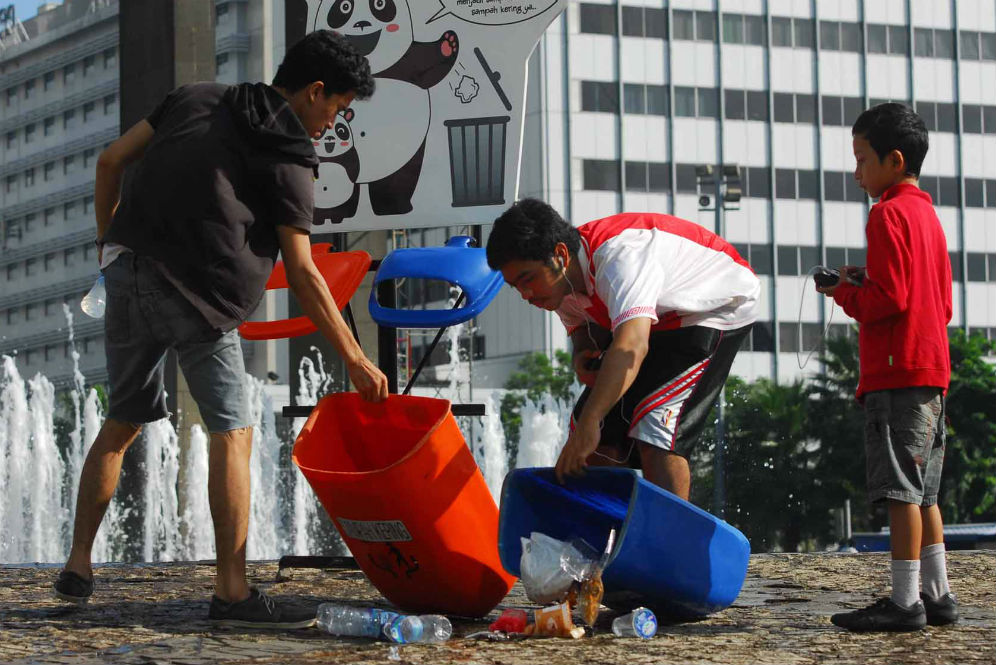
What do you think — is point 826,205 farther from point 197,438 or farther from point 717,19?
point 197,438

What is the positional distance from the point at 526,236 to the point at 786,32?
53.1 m

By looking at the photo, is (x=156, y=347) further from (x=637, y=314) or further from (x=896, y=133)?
(x=896, y=133)

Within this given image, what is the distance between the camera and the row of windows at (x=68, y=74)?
3103 inches

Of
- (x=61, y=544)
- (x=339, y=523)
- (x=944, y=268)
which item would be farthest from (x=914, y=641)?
(x=61, y=544)

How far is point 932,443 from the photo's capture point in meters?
4.02

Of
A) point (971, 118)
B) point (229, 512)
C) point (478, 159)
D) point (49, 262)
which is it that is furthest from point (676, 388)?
point (49, 262)

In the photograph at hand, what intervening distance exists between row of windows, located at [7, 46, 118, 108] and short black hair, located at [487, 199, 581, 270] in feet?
250

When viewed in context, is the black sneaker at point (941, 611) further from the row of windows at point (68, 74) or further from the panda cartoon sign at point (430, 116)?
the row of windows at point (68, 74)

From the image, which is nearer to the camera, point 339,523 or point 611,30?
point 339,523

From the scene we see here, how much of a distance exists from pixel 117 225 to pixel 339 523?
1095mm

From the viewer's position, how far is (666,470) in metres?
4.21

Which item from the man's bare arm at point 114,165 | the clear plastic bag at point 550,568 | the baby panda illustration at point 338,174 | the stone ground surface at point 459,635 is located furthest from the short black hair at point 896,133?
the baby panda illustration at point 338,174

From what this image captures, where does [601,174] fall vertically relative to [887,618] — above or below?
above

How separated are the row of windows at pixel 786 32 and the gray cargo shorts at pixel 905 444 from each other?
4965 cm
